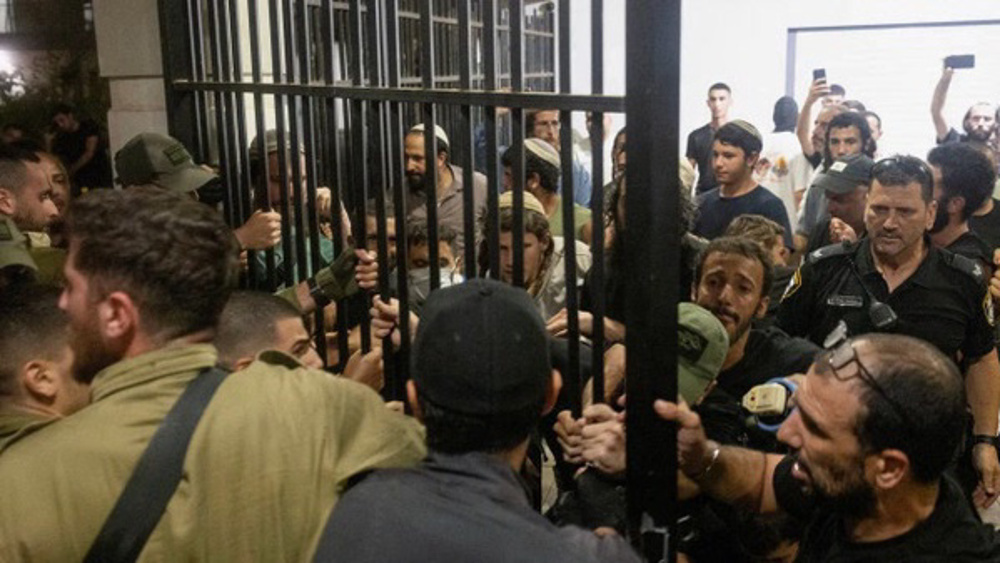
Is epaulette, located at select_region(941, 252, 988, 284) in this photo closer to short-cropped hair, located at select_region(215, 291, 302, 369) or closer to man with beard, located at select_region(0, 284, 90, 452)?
short-cropped hair, located at select_region(215, 291, 302, 369)

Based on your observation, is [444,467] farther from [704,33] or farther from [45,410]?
[704,33]

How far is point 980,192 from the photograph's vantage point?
3.14 meters

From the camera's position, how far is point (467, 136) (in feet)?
6.27

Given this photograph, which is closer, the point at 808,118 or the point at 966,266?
the point at 966,266

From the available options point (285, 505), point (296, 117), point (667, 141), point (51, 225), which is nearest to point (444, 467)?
point (285, 505)

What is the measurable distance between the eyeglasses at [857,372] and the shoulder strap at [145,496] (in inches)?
38.3

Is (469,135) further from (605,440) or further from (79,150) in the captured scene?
(79,150)

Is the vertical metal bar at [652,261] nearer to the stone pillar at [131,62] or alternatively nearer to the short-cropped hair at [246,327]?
the short-cropped hair at [246,327]

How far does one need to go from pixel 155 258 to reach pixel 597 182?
71 cm

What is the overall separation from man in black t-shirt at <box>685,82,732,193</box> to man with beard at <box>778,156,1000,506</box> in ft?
9.98

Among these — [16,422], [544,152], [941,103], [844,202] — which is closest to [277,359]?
[16,422]

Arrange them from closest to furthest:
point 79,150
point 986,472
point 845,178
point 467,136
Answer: point 467,136, point 986,472, point 845,178, point 79,150

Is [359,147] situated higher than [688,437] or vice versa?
[359,147]

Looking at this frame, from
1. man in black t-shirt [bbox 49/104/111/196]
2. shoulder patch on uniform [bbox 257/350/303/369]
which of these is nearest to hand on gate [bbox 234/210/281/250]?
shoulder patch on uniform [bbox 257/350/303/369]
